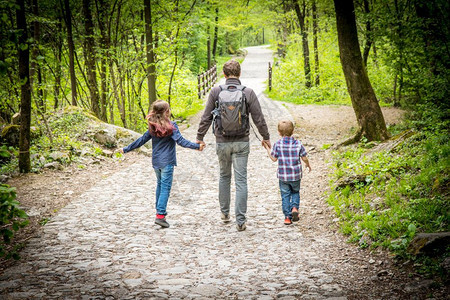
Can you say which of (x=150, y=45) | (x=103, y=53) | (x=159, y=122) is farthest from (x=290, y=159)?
(x=103, y=53)

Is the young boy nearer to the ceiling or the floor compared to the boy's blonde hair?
nearer to the floor

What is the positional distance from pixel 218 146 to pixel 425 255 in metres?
2.72

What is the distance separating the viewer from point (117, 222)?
18.6 ft

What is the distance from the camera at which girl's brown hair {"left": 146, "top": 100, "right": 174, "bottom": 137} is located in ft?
17.3

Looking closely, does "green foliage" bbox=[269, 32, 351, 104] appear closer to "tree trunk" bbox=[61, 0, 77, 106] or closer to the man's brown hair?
"tree trunk" bbox=[61, 0, 77, 106]

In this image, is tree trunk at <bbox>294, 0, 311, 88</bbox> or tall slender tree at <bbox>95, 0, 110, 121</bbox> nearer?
tall slender tree at <bbox>95, 0, 110, 121</bbox>

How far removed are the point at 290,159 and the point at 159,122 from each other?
1903mm

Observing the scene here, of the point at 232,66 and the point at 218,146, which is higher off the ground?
the point at 232,66

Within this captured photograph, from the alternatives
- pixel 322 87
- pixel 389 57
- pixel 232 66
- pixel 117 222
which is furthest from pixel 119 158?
pixel 322 87

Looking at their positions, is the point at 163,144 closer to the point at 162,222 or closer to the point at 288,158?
the point at 162,222

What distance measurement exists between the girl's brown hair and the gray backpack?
28.9 inches

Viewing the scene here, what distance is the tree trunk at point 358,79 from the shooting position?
848 cm

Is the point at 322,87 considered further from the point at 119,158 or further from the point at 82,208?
the point at 82,208

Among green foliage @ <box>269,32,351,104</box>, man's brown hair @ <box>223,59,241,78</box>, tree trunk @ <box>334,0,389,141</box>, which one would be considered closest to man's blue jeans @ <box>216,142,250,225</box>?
man's brown hair @ <box>223,59,241,78</box>
